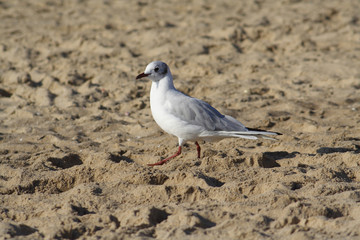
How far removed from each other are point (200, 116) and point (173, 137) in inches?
31.2

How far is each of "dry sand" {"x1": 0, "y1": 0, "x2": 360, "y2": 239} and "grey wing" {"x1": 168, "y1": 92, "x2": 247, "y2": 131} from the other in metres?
0.26

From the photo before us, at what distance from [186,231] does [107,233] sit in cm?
49

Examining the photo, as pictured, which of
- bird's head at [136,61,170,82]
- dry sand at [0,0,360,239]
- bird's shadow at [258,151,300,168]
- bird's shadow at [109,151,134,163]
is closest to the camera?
dry sand at [0,0,360,239]

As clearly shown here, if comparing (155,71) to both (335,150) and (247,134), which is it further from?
(335,150)

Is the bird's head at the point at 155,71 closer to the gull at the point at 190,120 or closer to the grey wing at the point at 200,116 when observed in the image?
the gull at the point at 190,120

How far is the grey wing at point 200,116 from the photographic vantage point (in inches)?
184

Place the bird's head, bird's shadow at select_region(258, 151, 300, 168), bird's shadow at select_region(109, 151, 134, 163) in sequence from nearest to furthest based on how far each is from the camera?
1. bird's shadow at select_region(258, 151, 300, 168)
2. bird's shadow at select_region(109, 151, 134, 163)
3. the bird's head

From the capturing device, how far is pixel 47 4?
10.8m

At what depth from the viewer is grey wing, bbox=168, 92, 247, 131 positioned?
184 inches

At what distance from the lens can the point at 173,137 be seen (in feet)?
17.8

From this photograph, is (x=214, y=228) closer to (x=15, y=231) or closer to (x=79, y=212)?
(x=79, y=212)

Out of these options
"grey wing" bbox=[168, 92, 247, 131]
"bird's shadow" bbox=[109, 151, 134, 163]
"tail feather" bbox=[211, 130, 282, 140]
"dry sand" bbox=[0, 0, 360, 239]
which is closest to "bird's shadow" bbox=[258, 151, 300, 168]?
"dry sand" bbox=[0, 0, 360, 239]

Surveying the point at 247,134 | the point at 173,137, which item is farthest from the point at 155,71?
the point at 247,134

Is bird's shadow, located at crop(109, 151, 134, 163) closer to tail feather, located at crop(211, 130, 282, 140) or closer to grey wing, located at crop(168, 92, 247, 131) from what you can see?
grey wing, located at crop(168, 92, 247, 131)
